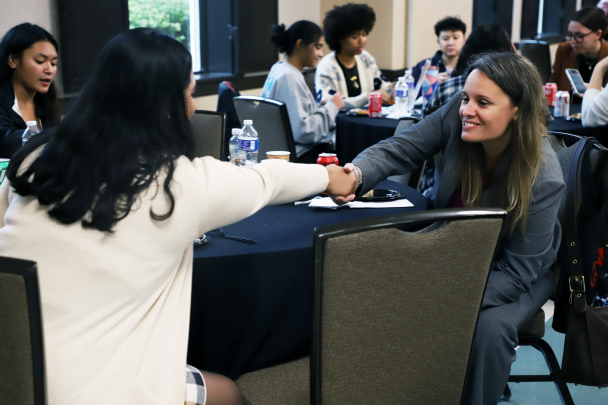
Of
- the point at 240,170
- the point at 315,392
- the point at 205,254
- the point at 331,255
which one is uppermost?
the point at 240,170

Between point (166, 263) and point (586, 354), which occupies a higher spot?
point (166, 263)

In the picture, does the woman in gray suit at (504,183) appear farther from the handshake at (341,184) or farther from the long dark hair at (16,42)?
the long dark hair at (16,42)

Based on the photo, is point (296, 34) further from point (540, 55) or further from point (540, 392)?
point (540, 55)

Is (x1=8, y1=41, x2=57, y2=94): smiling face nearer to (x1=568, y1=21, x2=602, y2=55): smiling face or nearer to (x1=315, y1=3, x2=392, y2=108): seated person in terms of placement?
(x1=315, y1=3, x2=392, y2=108): seated person

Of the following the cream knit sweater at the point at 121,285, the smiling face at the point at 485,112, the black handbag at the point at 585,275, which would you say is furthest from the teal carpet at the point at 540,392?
the cream knit sweater at the point at 121,285

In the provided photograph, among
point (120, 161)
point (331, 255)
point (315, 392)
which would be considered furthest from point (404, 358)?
point (120, 161)

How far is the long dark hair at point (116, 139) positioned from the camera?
3.50ft

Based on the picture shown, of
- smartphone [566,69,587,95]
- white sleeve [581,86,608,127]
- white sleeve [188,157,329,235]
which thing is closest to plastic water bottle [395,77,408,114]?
white sleeve [581,86,608,127]

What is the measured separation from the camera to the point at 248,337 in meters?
1.56

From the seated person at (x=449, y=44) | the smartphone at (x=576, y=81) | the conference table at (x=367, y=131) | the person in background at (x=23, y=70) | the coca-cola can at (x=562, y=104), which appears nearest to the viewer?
the person in background at (x=23, y=70)

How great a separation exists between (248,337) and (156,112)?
2.30 ft

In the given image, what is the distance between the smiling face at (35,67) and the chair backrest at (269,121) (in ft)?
3.49

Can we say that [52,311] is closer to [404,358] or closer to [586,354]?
[404,358]

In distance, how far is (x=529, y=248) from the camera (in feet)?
A: 5.28
